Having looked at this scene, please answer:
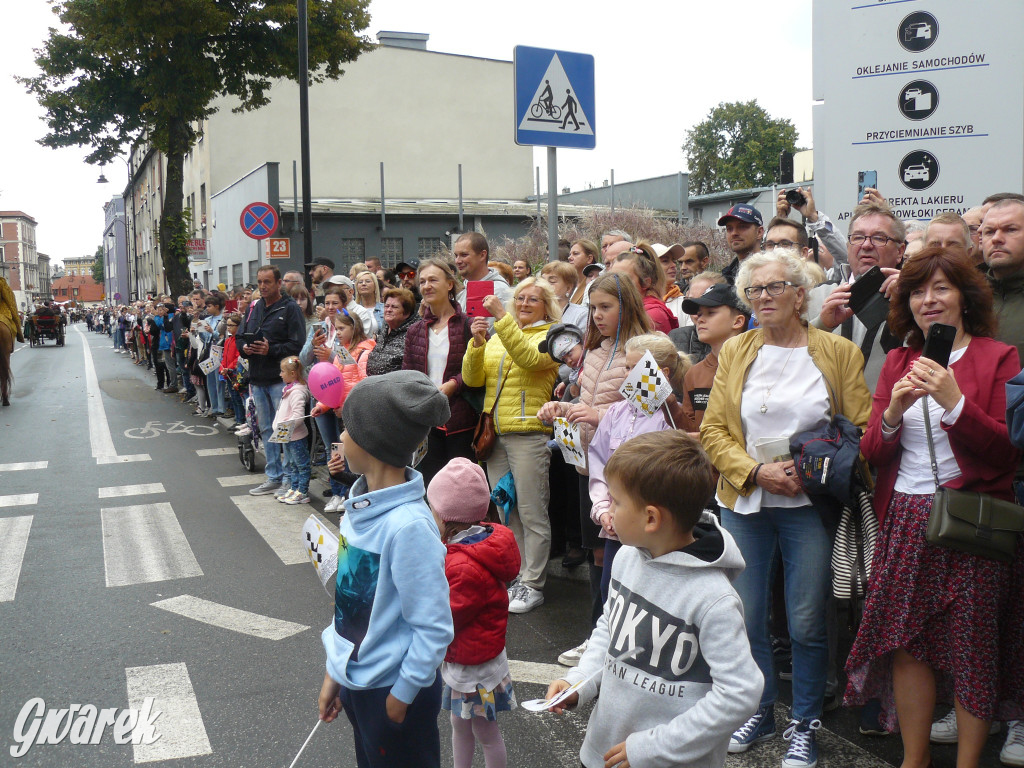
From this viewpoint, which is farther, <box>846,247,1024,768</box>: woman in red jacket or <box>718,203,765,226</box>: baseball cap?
<box>718,203,765,226</box>: baseball cap

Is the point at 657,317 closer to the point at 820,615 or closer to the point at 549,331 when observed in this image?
the point at 549,331

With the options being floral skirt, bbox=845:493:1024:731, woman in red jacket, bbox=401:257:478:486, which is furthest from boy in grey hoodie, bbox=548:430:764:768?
woman in red jacket, bbox=401:257:478:486

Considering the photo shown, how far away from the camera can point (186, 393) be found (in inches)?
728

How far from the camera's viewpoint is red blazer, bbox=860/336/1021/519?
10.2 feet

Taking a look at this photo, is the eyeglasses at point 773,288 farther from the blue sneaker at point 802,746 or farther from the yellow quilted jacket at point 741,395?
the blue sneaker at point 802,746

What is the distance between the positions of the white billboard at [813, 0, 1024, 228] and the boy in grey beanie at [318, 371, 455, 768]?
14.8ft

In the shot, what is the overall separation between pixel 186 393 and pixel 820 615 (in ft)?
55.8

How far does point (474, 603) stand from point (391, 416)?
0.95 metres

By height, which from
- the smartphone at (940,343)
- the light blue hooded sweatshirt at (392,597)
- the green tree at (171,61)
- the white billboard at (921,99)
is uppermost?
the green tree at (171,61)

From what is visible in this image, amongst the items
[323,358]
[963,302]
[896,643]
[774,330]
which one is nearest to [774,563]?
[896,643]

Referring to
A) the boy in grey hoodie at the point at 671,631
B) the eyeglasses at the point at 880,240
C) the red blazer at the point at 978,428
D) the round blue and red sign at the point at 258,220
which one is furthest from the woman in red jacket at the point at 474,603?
the round blue and red sign at the point at 258,220

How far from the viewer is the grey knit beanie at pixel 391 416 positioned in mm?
2518

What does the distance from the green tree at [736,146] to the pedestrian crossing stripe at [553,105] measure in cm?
6517

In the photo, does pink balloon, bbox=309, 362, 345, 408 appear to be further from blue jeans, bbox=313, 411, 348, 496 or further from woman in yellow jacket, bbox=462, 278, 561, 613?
woman in yellow jacket, bbox=462, 278, 561, 613
